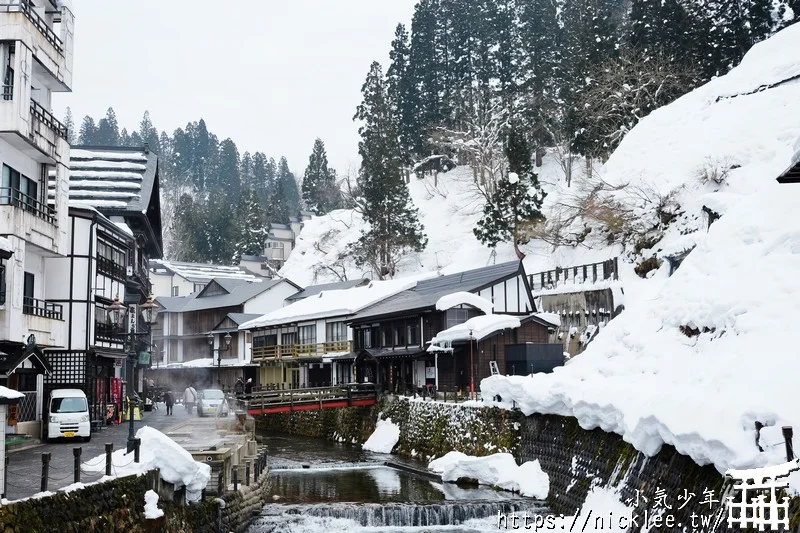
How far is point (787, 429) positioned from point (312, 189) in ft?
333

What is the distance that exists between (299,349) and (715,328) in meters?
40.3

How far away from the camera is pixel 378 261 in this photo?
2899 inches

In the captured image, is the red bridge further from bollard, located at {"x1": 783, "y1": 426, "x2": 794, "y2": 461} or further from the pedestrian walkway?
bollard, located at {"x1": 783, "y1": 426, "x2": 794, "y2": 461}

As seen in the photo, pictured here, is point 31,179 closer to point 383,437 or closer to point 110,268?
point 110,268

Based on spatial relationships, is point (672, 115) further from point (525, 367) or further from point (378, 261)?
point (378, 261)

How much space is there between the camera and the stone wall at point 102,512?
12477 mm

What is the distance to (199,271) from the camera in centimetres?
9269

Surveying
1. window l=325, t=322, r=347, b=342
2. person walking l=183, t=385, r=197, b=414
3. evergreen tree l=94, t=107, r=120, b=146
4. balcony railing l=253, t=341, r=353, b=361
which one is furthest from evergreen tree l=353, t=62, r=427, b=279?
evergreen tree l=94, t=107, r=120, b=146

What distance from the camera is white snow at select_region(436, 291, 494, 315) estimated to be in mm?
39156

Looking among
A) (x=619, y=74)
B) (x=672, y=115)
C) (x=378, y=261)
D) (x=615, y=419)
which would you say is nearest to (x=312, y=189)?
(x=378, y=261)

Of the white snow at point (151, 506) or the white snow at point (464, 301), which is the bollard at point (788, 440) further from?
the white snow at point (464, 301)

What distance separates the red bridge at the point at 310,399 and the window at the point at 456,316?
20.2 feet

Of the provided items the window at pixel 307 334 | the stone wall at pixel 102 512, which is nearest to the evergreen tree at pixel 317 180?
the window at pixel 307 334

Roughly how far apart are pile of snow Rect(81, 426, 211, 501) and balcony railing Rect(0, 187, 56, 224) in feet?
34.6
